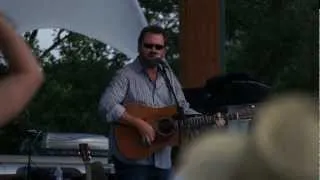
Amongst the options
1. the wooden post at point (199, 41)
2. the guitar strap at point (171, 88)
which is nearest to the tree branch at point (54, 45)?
the wooden post at point (199, 41)

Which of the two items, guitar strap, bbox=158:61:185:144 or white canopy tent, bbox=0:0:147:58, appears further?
white canopy tent, bbox=0:0:147:58

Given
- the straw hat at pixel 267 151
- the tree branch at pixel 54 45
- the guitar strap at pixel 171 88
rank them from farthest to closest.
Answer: the tree branch at pixel 54 45 → the guitar strap at pixel 171 88 → the straw hat at pixel 267 151

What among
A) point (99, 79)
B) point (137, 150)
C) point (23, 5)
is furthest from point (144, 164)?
point (99, 79)

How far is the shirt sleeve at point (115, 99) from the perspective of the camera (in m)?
3.60

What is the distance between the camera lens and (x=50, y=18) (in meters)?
5.76

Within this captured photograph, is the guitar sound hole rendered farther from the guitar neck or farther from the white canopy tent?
the white canopy tent

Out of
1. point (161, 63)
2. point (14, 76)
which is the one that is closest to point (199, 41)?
point (161, 63)

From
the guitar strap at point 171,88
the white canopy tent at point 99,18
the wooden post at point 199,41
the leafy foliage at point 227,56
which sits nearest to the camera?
the guitar strap at point 171,88

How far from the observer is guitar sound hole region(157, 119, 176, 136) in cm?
366

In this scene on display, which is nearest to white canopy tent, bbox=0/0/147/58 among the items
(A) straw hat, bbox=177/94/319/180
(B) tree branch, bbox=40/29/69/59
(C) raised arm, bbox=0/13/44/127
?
(C) raised arm, bbox=0/13/44/127

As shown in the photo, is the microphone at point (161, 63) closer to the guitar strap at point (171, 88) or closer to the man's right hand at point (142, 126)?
the guitar strap at point (171, 88)

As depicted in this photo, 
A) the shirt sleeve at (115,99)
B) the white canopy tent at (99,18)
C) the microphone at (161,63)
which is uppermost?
the white canopy tent at (99,18)

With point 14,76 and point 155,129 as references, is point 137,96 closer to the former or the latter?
point 155,129

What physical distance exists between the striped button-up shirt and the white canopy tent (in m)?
2.00
